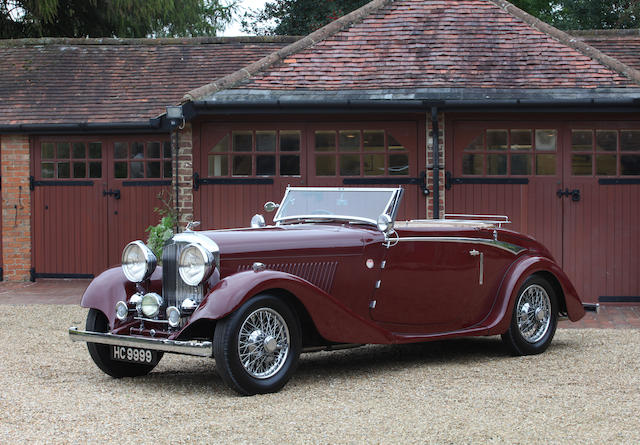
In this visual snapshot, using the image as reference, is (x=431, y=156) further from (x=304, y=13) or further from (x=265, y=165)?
(x=304, y=13)

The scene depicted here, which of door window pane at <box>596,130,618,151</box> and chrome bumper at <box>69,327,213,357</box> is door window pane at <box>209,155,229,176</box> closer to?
door window pane at <box>596,130,618,151</box>

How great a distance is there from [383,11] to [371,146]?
2.54m

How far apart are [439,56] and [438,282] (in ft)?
18.5

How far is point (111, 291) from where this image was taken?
21.8 feet

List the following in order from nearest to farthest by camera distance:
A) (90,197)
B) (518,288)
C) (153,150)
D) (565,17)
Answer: (518,288) → (153,150) → (90,197) → (565,17)

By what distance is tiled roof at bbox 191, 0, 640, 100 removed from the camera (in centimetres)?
1156

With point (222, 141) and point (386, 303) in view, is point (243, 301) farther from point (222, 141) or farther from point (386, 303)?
point (222, 141)

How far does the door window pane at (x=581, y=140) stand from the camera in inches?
455

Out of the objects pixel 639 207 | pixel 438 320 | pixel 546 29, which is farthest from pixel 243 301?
pixel 546 29

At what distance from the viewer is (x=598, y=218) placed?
11.5 m

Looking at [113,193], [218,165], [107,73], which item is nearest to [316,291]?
[218,165]

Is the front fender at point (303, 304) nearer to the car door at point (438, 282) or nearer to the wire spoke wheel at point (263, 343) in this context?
the wire spoke wheel at point (263, 343)

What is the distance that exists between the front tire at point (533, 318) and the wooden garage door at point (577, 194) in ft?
12.2

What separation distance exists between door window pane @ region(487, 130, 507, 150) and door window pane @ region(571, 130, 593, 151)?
0.84 meters
